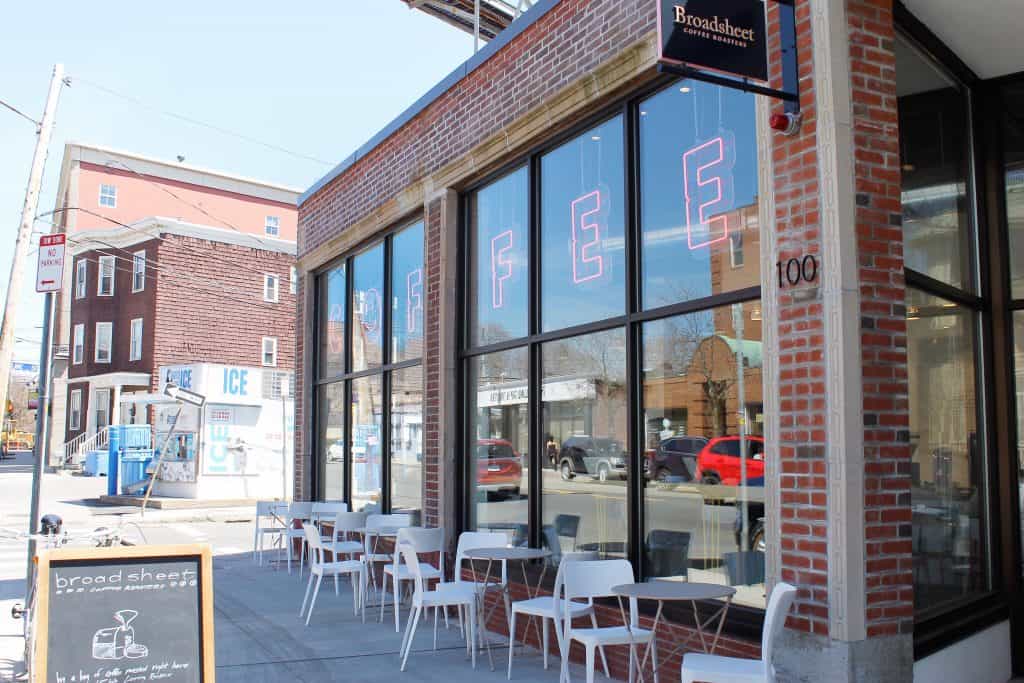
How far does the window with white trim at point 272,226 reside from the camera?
133 ft

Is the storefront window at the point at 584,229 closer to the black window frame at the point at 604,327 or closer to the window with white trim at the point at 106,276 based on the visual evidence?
the black window frame at the point at 604,327

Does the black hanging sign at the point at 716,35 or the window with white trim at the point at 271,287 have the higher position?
the window with white trim at the point at 271,287

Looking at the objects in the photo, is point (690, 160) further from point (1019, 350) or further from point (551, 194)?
point (1019, 350)

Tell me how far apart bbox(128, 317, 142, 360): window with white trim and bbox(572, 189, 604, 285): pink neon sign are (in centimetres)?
2835

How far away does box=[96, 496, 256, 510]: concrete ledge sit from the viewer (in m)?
21.5

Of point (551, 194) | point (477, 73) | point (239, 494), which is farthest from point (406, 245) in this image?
point (239, 494)

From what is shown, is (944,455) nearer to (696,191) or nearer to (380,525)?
(696,191)

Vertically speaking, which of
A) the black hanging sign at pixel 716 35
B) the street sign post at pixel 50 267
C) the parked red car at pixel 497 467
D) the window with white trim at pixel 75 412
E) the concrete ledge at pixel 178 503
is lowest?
the concrete ledge at pixel 178 503

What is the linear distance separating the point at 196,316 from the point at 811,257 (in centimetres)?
3045

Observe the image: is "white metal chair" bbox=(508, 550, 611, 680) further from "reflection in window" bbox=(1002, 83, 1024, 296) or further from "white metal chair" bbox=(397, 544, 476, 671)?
"reflection in window" bbox=(1002, 83, 1024, 296)

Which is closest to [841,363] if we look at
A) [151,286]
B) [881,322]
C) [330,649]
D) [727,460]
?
[881,322]

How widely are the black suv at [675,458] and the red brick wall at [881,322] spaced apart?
1.32 m

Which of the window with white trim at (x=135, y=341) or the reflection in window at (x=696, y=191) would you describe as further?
the window with white trim at (x=135, y=341)

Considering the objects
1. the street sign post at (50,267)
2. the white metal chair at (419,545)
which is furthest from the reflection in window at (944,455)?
the street sign post at (50,267)
